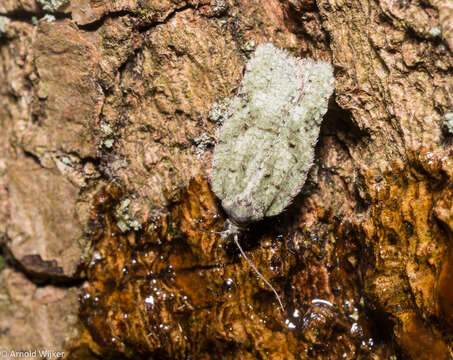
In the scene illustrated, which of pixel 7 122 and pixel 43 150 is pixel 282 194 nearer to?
pixel 43 150

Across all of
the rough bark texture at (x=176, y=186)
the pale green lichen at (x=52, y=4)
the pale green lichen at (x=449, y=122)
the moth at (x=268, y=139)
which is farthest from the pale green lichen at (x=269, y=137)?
the pale green lichen at (x=52, y=4)

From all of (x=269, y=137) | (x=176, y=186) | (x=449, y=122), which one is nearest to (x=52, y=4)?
(x=176, y=186)

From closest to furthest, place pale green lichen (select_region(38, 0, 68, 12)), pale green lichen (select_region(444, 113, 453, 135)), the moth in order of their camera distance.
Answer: pale green lichen (select_region(444, 113, 453, 135)), the moth, pale green lichen (select_region(38, 0, 68, 12))

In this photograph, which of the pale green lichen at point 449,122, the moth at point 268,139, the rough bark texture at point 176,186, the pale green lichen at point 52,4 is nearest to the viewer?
the pale green lichen at point 449,122

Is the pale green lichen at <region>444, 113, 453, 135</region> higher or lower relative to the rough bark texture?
higher

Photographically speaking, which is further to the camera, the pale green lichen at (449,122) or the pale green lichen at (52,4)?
the pale green lichen at (52,4)

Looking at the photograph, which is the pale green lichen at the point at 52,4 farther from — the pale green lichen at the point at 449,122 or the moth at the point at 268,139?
the pale green lichen at the point at 449,122

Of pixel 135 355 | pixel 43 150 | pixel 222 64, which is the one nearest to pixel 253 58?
pixel 222 64

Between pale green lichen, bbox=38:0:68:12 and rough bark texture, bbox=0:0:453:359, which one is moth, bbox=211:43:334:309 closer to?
rough bark texture, bbox=0:0:453:359

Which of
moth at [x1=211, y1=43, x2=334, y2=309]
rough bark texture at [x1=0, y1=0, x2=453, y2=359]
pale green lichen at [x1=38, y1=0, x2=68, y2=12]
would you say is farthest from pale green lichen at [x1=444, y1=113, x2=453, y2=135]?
pale green lichen at [x1=38, y1=0, x2=68, y2=12]
